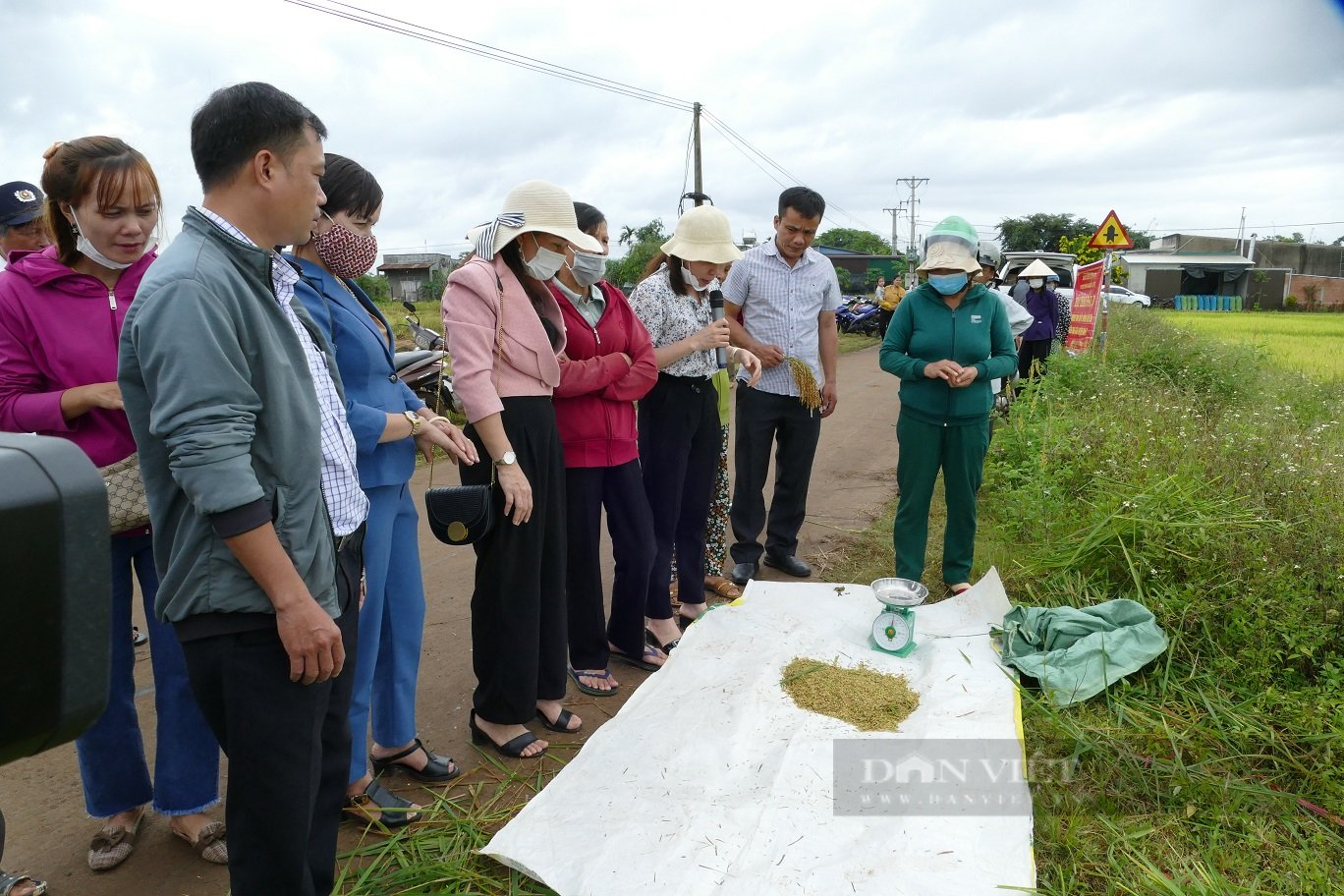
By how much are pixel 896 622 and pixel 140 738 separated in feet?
8.72

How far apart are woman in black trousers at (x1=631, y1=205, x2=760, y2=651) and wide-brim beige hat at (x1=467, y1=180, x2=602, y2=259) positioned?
33.9 inches

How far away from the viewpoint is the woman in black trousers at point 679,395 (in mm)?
3752

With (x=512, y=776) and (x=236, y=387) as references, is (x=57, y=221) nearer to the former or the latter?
(x=236, y=387)

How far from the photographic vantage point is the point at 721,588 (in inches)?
174

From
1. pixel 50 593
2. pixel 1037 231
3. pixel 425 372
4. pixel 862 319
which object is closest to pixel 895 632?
pixel 425 372

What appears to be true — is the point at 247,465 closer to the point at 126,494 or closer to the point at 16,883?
the point at 126,494

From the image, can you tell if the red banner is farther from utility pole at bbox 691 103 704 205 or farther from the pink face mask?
utility pole at bbox 691 103 704 205

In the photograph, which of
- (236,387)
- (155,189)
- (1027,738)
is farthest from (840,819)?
(155,189)

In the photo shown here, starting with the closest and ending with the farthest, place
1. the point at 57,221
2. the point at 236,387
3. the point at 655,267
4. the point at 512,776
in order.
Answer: the point at 236,387, the point at 57,221, the point at 512,776, the point at 655,267

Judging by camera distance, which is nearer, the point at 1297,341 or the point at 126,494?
the point at 126,494

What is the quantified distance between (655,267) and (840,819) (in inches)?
103

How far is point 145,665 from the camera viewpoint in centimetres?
364

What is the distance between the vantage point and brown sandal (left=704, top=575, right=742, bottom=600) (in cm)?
442

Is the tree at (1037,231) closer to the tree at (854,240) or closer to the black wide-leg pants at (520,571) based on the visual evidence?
the tree at (854,240)
